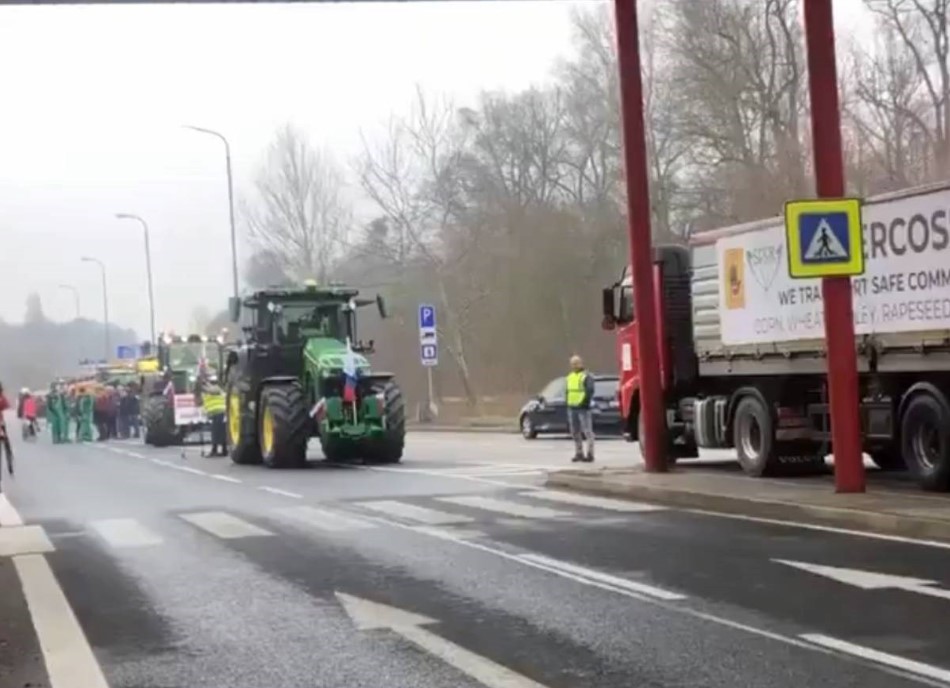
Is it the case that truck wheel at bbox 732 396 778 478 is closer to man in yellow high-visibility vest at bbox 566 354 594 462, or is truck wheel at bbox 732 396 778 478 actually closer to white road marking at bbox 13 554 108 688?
man in yellow high-visibility vest at bbox 566 354 594 462

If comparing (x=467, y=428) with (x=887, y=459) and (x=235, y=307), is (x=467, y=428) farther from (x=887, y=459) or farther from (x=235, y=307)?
(x=887, y=459)

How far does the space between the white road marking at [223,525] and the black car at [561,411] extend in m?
17.4

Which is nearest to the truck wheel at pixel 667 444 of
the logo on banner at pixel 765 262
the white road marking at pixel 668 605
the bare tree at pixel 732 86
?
the logo on banner at pixel 765 262

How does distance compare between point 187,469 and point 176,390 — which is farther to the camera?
point 176,390

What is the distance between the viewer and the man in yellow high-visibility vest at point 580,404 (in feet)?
80.8

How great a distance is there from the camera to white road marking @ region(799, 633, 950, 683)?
25.1 ft

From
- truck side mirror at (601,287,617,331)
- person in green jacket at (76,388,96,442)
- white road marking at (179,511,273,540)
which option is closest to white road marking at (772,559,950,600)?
white road marking at (179,511,273,540)

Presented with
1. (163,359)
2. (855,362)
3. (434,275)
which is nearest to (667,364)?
(855,362)

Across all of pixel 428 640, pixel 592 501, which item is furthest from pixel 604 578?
pixel 592 501

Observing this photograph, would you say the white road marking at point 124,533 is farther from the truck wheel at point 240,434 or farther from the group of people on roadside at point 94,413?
the group of people on roadside at point 94,413

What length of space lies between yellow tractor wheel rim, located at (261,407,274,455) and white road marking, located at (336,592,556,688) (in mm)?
15807

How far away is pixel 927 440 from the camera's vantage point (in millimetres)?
16656

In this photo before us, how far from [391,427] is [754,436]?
8.54 meters

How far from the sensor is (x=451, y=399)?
57.7 metres
